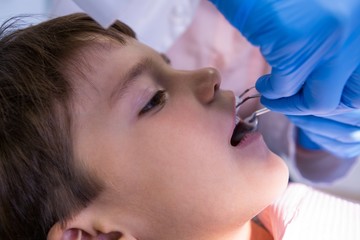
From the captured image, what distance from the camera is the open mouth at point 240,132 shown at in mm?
754

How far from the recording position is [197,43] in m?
1.16

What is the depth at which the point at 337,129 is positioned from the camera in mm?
872

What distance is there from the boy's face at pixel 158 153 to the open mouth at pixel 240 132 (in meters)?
0.02

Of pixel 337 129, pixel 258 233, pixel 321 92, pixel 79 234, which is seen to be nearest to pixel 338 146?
pixel 337 129

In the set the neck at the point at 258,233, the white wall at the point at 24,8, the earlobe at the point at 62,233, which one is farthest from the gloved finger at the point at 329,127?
the white wall at the point at 24,8

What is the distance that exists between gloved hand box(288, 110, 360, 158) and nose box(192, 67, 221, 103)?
0.23 meters

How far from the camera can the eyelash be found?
72cm

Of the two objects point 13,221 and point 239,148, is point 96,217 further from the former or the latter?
point 239,148

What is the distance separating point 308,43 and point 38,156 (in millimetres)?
445

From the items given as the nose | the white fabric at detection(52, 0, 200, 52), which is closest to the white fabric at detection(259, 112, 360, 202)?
the white fabric at detection(52, 0, 200, 52)

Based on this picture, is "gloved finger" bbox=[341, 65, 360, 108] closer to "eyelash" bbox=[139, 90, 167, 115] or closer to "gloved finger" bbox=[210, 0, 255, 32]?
"gloved finger" bbox=[210, 0, 255, 32]

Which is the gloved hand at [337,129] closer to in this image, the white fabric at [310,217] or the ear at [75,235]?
the white fabric at [310,217]

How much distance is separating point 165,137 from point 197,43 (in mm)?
509

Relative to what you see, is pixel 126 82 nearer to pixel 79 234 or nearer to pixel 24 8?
pixel 79 234
